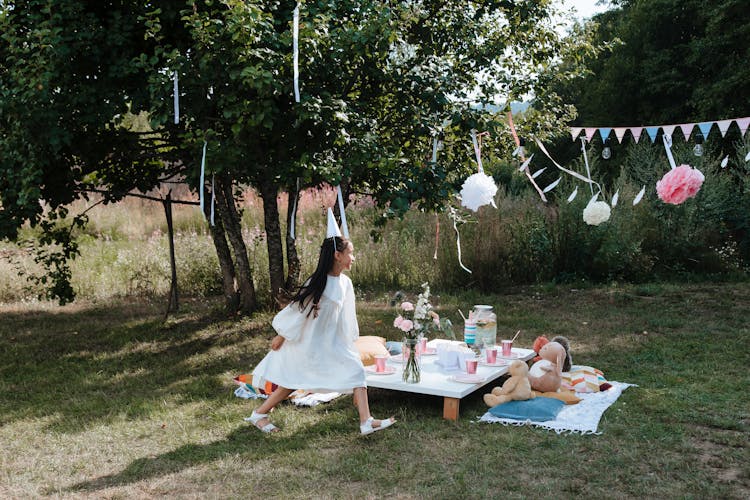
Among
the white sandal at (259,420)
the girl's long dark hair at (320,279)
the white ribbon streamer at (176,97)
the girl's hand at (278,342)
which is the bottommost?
the white sandal at (259,420)

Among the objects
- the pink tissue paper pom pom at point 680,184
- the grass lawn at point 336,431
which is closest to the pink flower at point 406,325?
the grass lawn at point 336,431

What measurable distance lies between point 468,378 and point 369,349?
1088mm

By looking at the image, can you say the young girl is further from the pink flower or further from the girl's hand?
the pink flower

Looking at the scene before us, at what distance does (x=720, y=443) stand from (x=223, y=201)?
19.4 feet

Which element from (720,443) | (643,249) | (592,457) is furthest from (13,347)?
(643,249)

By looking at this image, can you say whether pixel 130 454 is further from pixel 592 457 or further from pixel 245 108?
pixel 592 457

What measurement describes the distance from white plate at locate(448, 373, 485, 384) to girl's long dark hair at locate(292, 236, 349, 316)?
52.2 inches

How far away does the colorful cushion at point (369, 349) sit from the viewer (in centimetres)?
600

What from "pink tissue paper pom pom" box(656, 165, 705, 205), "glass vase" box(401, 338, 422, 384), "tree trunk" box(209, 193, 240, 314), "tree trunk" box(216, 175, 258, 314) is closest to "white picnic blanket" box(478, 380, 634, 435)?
"glass vase" box(401, 338, 422, 384)

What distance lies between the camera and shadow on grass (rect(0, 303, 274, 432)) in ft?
18.9

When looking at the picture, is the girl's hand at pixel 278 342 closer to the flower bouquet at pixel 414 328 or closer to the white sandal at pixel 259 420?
the white sandal at pixel 259 420

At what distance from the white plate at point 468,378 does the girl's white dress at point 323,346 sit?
0.91 metres

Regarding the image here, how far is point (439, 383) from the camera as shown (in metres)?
5.34

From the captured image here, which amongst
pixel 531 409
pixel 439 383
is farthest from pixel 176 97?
pixel 531 409
